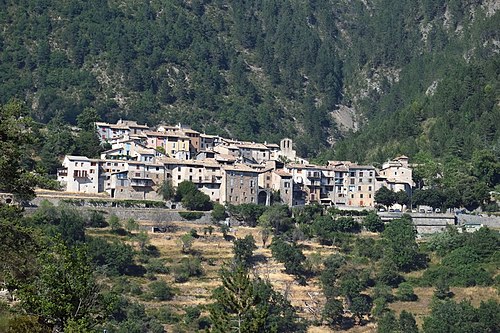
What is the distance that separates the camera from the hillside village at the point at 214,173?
11112cm

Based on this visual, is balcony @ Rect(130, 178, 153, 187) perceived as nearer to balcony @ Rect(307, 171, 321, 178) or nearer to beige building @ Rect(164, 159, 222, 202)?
beige building @ Rect(164, 159, 222, 202)

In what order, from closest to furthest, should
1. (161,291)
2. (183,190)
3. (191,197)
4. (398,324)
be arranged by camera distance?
(398,324) < (161,291) < (191,197) < (183,190)

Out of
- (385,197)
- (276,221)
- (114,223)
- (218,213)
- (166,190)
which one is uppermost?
(166,190)

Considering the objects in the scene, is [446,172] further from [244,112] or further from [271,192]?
[244,112]

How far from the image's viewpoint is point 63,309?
127 feet

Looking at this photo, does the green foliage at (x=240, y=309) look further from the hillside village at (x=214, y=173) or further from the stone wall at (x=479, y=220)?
the stone wall at (x=479, y=220)

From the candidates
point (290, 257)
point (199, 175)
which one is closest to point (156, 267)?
point (290, 257)

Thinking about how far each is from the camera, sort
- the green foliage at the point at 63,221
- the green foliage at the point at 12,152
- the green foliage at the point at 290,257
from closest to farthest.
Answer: the green foliage at the point at 12,152, the green foliage at the point at 63,221, the green foliage at the point at 290,257

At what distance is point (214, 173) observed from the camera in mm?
114625

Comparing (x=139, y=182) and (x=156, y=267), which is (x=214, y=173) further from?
(x=156, y=267)

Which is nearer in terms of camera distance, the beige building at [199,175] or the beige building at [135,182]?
the beige building at [135,182]

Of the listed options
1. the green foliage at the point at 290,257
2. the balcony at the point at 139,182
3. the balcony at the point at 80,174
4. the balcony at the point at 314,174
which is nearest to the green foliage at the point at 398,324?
the green foliage at the point at 290,257

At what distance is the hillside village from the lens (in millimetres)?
111125

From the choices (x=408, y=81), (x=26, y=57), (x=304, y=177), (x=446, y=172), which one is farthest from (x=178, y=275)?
(x=408, y=81)
